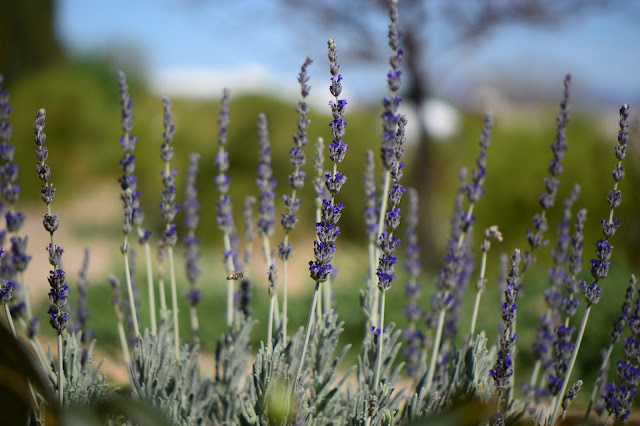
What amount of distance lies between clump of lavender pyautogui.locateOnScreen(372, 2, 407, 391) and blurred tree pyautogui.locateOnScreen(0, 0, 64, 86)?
14.8 m

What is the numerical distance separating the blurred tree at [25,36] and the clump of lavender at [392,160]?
14755 millimetres

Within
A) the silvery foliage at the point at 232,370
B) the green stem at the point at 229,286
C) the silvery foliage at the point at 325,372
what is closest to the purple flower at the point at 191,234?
the green stem at the point at 229,286

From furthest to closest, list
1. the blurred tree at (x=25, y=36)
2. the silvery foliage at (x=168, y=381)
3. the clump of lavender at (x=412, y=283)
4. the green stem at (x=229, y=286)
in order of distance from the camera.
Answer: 1. the blurred tree at (x=25, y=36)
2. the clump of lavender at (x=412, y=283)
3. the green stem at (x=229, y=286)
4. the silvery foliage at (x=168, y=381)

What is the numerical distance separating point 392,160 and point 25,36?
612 inches

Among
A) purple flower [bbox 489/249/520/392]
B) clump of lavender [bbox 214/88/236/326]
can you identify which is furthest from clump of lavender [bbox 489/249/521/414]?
clump of lavender [bbox 214/88/236/326]

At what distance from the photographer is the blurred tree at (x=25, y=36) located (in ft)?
47.1

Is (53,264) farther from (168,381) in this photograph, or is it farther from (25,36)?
(25,36)

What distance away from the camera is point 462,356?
6.59ft

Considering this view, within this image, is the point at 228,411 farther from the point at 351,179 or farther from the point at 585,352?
the point at 351,179

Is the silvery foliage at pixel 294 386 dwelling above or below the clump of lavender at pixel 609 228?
below

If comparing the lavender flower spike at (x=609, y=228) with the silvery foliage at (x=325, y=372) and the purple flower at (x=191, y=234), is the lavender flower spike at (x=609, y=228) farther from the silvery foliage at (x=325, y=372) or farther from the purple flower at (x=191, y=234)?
the purple flower at (x=191, y=234)

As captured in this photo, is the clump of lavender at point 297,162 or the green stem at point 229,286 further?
the green stem at point 229,286

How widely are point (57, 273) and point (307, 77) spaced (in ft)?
2.97

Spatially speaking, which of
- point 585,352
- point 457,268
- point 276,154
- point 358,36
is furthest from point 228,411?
point 276,154
